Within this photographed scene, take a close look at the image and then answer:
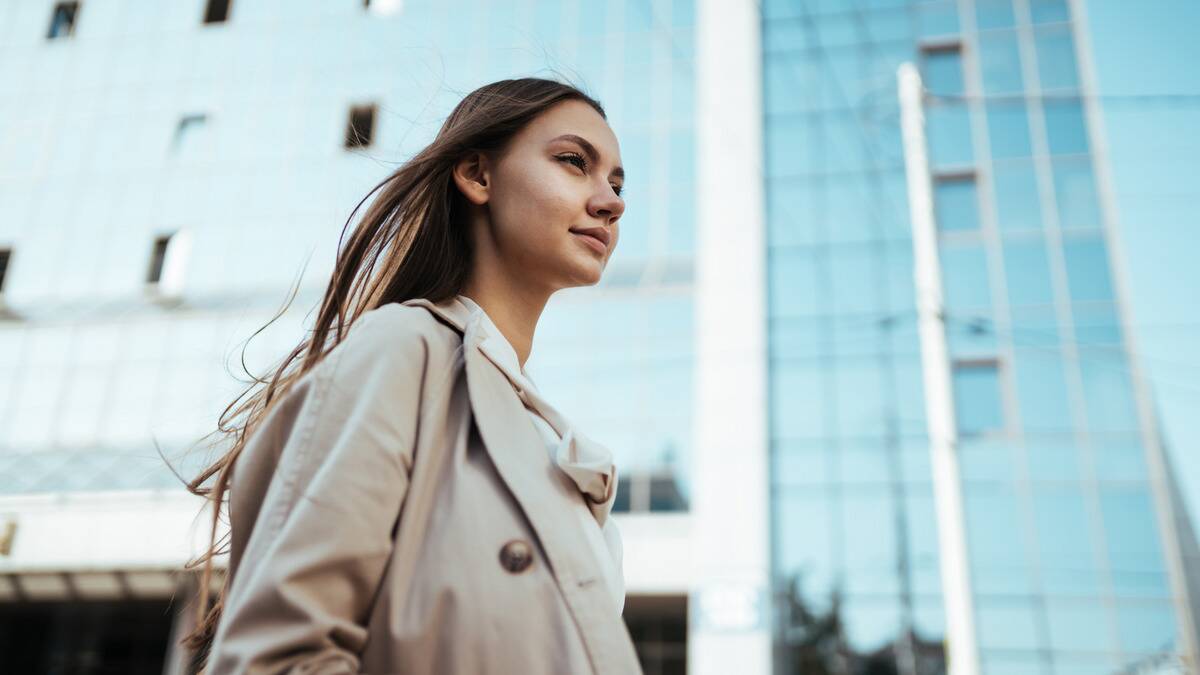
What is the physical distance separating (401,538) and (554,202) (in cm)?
66

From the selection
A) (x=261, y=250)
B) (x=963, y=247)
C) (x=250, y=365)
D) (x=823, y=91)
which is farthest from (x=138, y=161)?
(x=963, y=247)

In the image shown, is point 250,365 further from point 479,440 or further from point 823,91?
point 479,440

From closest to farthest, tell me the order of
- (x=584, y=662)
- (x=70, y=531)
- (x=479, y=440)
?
1. (x=584, y=662)
2. (x=479, y=440)
3. (x=70, y=531)

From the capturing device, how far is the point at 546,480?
132 centimetres

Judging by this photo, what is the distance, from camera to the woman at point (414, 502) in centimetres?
111

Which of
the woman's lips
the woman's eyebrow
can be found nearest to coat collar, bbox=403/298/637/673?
the woman's lips

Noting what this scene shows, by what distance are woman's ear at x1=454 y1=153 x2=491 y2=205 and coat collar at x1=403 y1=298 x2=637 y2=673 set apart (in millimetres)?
276

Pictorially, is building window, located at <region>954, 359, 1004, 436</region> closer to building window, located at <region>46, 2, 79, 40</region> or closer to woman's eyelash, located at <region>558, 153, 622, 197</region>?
woman's eyelash, located at <region>558, 153, 622, 197</region>

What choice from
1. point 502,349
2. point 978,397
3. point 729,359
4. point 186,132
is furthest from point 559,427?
point 186,132

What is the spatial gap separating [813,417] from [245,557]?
18.9 m

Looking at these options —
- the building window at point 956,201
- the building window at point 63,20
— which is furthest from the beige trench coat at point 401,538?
the building window at point 63,20

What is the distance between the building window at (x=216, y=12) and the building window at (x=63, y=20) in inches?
118

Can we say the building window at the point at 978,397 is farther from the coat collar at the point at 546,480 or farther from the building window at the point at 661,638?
the coat collar at the point at 546,480

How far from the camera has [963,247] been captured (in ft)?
68.1
